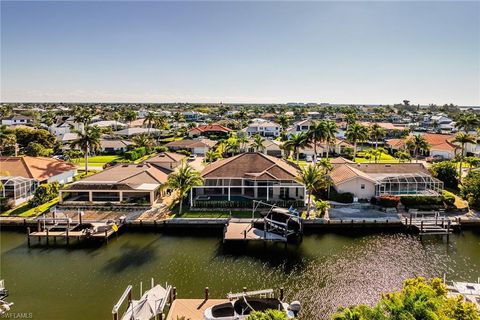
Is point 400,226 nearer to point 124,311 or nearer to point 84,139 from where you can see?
point 124,311

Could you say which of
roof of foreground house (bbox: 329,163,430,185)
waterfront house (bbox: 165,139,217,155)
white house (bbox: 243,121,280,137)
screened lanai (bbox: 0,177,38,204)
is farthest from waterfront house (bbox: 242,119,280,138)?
screened lanai (bbox: 0,177,38,204)

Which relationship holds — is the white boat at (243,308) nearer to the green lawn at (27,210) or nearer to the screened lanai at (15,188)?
the green lawn at (27,210)

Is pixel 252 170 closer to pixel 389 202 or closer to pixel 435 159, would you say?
pixel 389 202

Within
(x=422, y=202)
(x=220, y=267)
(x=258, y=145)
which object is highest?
(x=258, y=145)

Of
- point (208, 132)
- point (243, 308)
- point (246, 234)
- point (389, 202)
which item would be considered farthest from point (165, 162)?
point (208, 132)

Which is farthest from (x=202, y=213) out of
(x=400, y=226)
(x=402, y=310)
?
(x=402, y=310)

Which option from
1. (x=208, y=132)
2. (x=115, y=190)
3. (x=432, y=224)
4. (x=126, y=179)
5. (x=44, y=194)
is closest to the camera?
(x=432, y=224)

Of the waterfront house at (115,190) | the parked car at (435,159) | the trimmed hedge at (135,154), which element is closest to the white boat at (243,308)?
the waterfront house at (115,190)
